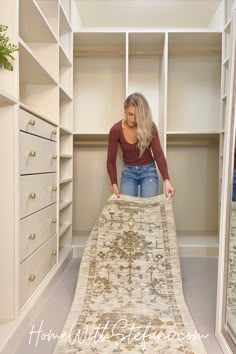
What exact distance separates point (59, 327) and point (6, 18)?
1.52 metres

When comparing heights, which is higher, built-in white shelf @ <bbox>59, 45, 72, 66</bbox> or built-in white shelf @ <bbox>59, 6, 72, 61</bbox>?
built-in white shelf @ <bbox>59, 6, 72, 61</bbox>

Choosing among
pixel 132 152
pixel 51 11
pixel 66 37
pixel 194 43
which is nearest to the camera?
pixel 51 11

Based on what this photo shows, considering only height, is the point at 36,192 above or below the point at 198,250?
above

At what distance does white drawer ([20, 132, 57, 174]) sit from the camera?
66.2 inches

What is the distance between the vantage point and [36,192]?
75.6 inches

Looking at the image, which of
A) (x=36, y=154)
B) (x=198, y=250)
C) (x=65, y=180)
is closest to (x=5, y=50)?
(x=36, y=154)

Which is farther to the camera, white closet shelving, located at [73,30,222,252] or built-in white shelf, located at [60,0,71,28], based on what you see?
white closet shelving, located at [73,30,222,252]

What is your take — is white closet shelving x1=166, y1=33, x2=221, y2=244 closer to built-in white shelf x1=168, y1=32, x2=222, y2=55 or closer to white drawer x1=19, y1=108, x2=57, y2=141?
built-in white shelf x1=168, y1=32, x2=222, y2=55

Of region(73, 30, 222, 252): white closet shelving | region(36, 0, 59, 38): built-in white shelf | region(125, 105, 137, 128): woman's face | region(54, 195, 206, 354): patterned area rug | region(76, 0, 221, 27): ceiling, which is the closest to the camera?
region(54, 195, 206, 354): patterned area rug

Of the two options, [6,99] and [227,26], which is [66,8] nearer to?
[227,26]

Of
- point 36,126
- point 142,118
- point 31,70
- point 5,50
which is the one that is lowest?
point 36,126

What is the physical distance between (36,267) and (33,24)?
154 cm

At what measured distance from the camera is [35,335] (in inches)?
62.9

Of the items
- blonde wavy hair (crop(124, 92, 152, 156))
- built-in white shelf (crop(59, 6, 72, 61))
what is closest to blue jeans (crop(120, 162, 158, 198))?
blonde wavy hair (crop(124, 92, 152, 156))
